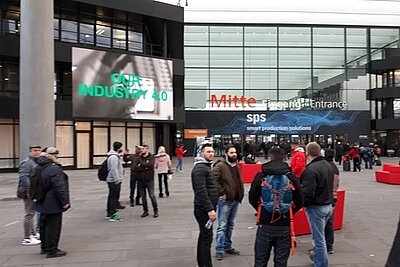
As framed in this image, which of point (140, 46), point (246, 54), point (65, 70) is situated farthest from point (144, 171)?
point (246, 54)

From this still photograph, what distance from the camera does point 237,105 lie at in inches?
1676

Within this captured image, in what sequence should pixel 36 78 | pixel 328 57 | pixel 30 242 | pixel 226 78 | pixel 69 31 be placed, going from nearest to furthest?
pixel 30 242 < pixel 36 78 < pixel 69 31 < pixel 226 78 < pixel 328 57

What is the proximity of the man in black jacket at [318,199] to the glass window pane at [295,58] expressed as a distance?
40.2 m

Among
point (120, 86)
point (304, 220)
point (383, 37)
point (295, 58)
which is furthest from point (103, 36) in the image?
point (383, 37)

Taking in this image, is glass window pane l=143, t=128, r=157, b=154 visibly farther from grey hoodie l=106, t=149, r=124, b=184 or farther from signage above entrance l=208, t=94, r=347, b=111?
grey hoodie l=106, t=149, r=124, b=184

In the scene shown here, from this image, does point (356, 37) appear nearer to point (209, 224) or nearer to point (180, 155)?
point (180, 155)

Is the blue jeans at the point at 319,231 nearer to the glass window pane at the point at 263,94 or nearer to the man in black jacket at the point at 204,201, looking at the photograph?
the man in black jacket at the point at 204,201

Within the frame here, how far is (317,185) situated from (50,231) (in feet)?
14.1

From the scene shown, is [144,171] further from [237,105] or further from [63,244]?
[237,105]

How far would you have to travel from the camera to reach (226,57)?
4412 centimetres

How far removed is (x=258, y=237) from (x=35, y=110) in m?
12.7

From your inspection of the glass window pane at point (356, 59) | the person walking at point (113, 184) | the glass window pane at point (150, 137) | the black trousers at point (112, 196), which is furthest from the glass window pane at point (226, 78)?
the black trousers at point (112, 196)

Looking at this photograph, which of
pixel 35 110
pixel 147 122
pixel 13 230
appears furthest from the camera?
pixel 147 122

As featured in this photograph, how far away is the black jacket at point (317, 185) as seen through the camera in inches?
211
